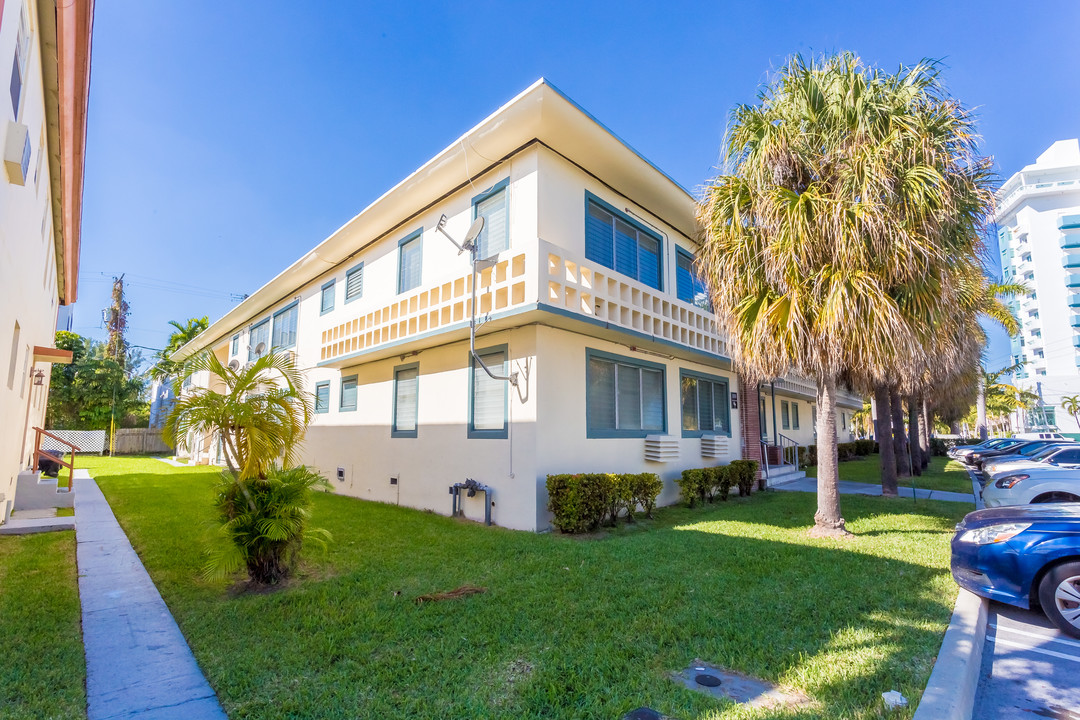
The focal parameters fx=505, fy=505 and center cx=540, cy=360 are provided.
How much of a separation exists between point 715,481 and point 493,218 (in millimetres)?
7773

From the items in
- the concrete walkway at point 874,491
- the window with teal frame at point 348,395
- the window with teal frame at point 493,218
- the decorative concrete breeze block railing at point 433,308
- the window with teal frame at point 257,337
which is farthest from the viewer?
the window with teal frame at point 257,337

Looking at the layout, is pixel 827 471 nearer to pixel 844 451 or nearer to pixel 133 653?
pixel 133 653

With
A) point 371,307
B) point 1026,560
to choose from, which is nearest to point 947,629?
point 1026,560

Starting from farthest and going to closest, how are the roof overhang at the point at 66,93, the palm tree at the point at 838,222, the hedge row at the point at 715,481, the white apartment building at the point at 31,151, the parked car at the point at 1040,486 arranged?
the hedge row at the point at 715,481
the parked car at the point at 1040,486
the palm tree at the point at 838,222
the roof overhang at the point at 66,93
the white apartment building at the point at 31,151

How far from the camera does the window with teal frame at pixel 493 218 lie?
949 centimetres

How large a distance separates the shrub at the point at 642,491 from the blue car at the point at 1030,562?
15.7ft

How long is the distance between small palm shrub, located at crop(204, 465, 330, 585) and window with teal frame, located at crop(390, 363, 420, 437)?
5.45 meters

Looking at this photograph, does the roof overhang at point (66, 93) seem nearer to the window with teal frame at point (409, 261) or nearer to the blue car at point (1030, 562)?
the window with teal frame at point (409, 261)

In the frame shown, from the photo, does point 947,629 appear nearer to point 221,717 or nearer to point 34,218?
point 221,717

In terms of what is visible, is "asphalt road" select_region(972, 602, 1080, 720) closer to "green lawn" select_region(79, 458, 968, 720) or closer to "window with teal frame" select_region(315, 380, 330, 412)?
"green lawn" select_region(79, 458, 968, 720)

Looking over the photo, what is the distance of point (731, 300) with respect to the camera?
893 centimetres

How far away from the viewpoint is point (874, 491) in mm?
14281

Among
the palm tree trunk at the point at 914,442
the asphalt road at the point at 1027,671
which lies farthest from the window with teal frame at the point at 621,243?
the palm tree trunk at the point at 914,442

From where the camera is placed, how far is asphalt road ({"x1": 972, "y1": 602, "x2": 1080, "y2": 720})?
333cm
